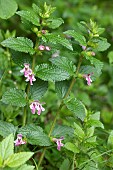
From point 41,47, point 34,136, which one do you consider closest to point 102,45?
point 41,47

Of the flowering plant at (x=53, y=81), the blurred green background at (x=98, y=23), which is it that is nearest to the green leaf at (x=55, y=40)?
the flowering plant at (x=53, y=81)

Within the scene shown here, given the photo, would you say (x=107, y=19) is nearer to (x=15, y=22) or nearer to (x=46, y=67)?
(x=15, y=22)

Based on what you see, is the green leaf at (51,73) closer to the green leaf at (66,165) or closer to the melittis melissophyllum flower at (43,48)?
the melittis melissophyllum flower at (43,48)

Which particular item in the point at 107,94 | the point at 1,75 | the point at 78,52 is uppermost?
the point at 78,52

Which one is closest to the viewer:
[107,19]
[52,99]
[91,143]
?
[91,143]

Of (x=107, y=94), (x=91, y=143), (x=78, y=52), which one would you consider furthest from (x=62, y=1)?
(x=91, y=143)

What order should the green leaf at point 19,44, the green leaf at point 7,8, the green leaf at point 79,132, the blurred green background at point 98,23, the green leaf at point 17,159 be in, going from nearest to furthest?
1. the green leaf at point 17,159
2. the green leaf at point 19,44
3. the green leaf at point 79,132
4. the green leaf at point 7,8
5. the blurred green background at point 98,23
